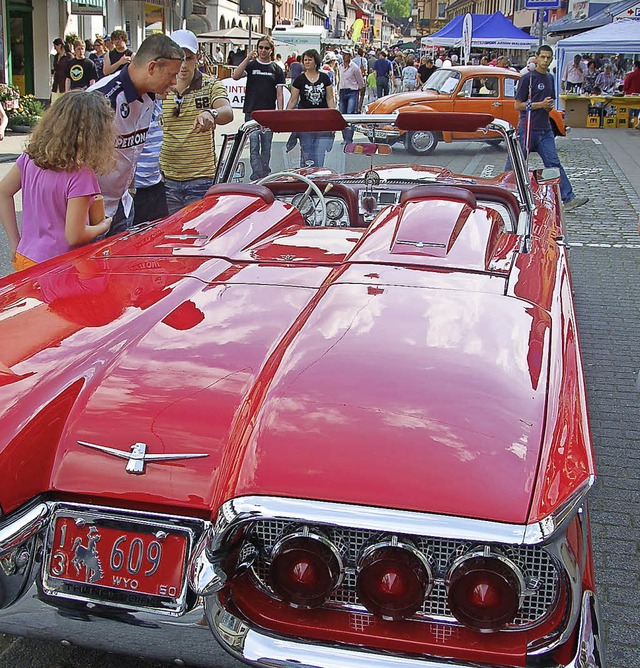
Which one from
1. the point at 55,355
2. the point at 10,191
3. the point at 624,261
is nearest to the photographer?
the point at 55,355

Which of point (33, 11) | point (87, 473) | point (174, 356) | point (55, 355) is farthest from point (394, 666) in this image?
point (33, 11)

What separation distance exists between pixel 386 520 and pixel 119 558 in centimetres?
63

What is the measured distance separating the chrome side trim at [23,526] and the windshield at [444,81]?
1651 centimetres

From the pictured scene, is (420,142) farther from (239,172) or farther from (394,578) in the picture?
(394,578)

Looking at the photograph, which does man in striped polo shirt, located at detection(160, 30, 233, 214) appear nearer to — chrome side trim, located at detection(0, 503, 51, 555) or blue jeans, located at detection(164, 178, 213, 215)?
blue jeans, located at detection(164, 178, 213, 215)

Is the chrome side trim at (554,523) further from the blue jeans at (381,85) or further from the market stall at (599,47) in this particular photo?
the blue jeans at (381,85)

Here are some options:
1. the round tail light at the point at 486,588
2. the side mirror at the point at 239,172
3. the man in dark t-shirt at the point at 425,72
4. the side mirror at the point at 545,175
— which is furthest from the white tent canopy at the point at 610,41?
the round tail light at the point at 486,588

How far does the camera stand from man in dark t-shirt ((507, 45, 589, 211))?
1059 centimetres

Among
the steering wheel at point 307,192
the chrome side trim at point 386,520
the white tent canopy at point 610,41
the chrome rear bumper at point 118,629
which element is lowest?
the chrome rear bumper at point 118,629

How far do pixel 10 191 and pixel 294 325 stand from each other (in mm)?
2090

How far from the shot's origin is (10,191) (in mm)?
3914

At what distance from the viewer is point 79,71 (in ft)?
49.2

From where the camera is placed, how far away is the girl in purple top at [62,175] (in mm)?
3662

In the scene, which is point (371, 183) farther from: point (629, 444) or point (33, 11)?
point (33, 11)
